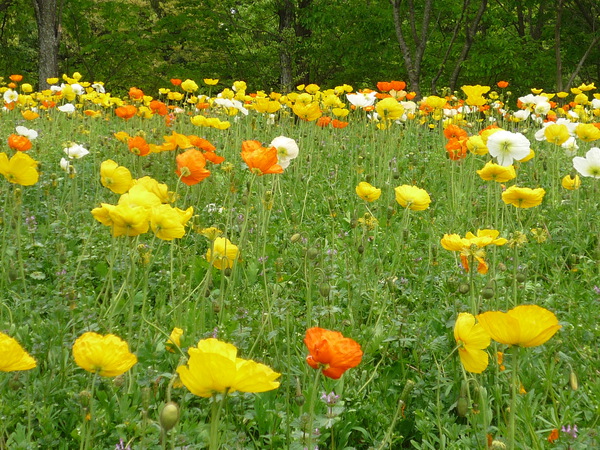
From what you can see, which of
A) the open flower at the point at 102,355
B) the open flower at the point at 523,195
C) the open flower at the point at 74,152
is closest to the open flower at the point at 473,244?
the open flower at the point at 523,195

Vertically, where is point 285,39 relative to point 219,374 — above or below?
below

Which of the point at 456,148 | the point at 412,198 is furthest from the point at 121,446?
the point at 456,148

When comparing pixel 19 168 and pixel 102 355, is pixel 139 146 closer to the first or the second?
pixel 19 168

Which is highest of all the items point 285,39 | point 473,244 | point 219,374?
point 219,374

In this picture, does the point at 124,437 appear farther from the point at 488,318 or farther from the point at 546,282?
the point at 546,282

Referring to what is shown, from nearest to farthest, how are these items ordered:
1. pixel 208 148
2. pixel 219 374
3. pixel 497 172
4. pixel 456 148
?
pixel 219 374, pixel 497 172, pixel 208 148, pixel 456 148

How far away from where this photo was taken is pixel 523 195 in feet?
6.36

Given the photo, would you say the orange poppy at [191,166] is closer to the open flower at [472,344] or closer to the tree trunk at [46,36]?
the open flower at [472,344]

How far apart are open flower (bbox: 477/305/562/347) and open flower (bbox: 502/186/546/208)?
3.28ft

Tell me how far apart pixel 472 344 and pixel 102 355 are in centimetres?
76

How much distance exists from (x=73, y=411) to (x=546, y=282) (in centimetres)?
218

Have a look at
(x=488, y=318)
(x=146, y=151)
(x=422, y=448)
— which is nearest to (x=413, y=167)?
(x=146, y=151)

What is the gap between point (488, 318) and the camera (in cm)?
100

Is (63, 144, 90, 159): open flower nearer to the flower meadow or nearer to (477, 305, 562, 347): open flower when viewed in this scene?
the flower meadow
